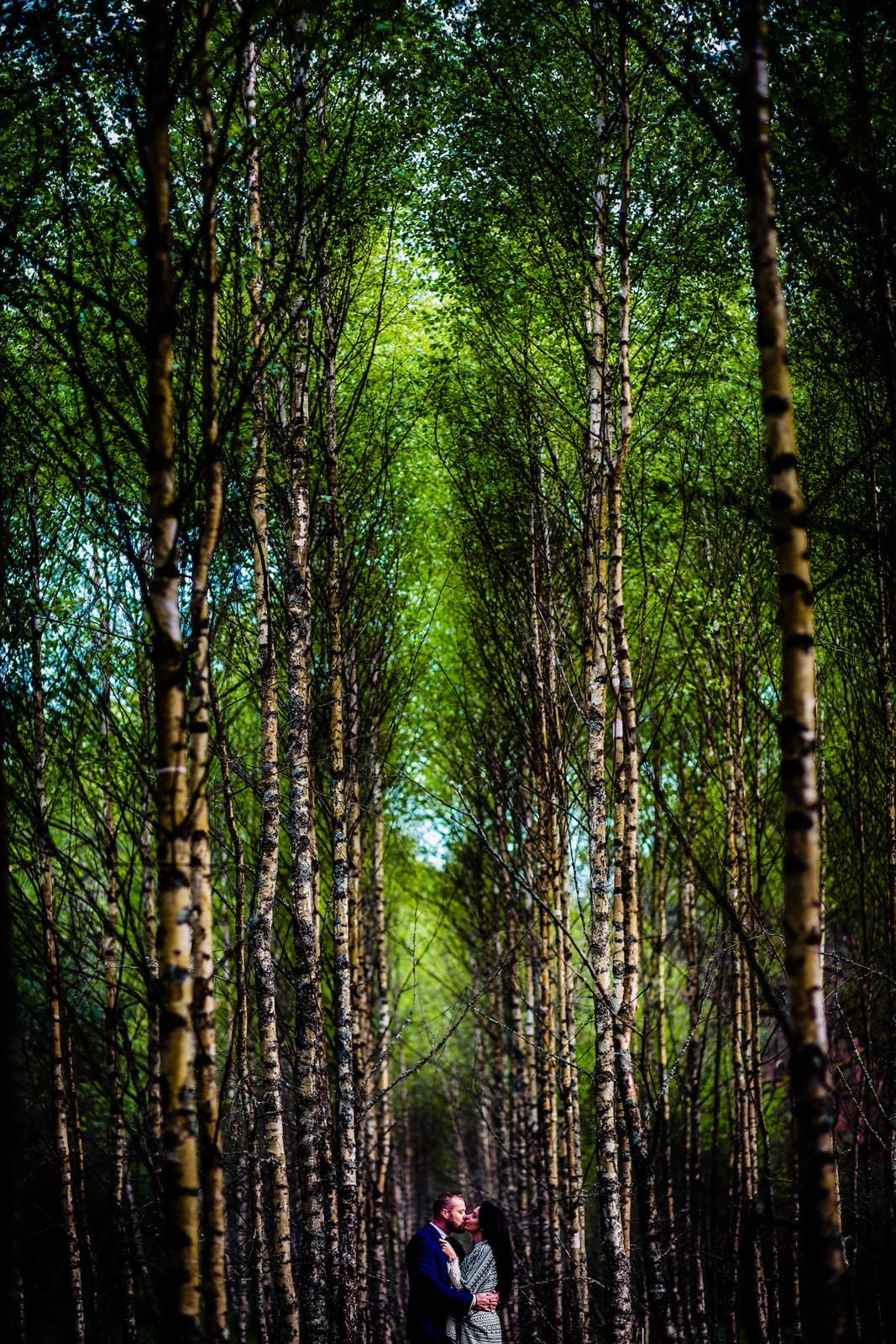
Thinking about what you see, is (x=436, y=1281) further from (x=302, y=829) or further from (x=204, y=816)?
(x=204, y=816)

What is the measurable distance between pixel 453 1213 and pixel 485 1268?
394mm

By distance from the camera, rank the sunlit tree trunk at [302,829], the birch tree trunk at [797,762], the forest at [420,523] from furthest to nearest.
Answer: the sunlit tree trunk at [302,829], the forest at [420,523], the birch tree trunk at [797,762]

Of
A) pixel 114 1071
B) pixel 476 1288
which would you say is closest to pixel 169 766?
pixel 114 1071

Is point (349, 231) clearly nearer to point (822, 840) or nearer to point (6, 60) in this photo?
point (6, 60)

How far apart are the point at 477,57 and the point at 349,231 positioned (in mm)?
1350

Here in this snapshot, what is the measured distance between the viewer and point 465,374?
28.1 feet

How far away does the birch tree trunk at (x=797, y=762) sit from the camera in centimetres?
219

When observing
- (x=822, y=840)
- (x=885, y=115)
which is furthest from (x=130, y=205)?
(x=822, y=840)

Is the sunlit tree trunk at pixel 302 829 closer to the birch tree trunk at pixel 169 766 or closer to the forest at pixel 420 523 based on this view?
the forest at pixel 420 523

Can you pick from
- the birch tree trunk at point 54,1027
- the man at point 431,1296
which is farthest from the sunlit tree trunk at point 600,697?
the birch tree trunk at point 54,1027

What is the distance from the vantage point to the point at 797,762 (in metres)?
2.43

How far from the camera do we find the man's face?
5992mm

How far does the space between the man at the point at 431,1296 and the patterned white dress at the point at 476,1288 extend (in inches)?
2.0

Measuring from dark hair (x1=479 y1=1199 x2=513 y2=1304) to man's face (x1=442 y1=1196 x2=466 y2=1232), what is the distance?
131 mm
